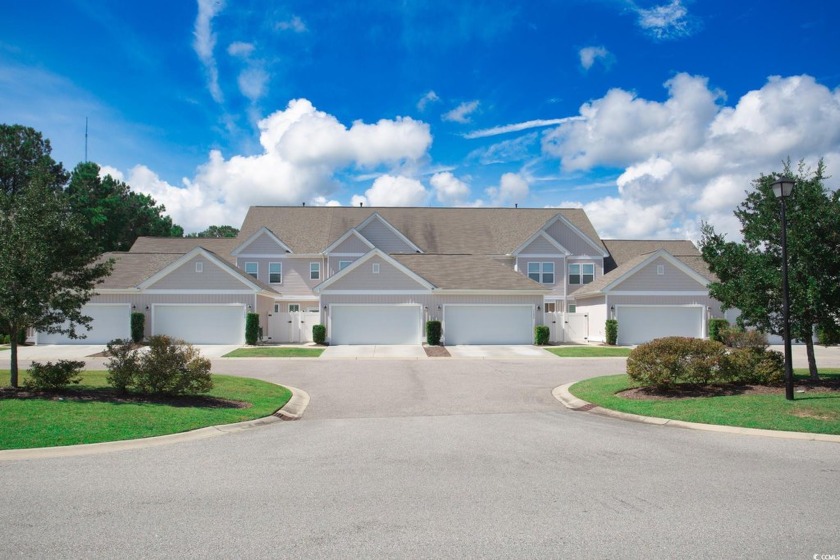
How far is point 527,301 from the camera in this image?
35.8 m

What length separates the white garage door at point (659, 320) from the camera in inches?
1436

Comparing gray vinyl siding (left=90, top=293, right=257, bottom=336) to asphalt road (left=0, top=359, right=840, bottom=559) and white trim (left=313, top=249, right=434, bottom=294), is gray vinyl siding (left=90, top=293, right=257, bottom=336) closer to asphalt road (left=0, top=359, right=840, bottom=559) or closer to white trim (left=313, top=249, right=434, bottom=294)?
white trim (left=313, top=249, right=434, bottom=294)

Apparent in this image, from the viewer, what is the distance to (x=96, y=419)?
440 inches

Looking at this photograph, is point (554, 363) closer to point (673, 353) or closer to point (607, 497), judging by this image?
point (673, 353)

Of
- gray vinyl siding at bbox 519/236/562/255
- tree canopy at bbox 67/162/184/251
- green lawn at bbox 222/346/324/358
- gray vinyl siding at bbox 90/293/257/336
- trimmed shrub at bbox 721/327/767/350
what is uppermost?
tree canopy at bbox 67/162/184/251

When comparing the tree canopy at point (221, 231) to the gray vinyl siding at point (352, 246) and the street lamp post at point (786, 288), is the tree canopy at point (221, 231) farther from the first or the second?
the street lamp post at point (786, 288)

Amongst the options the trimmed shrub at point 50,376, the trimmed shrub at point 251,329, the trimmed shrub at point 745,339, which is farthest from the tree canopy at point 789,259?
the trimmed shrub at point 251,329

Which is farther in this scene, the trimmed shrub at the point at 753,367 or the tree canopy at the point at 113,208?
the tree canopy at the point at 113,208

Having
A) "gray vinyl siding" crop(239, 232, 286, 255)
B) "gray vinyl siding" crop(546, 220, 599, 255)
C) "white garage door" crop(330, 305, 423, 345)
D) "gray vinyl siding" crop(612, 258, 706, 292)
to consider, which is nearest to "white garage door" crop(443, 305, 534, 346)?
"white garage door" crop(330, 305, 423, 345)

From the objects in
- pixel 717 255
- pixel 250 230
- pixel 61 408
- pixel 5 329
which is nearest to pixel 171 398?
pixel 61 408

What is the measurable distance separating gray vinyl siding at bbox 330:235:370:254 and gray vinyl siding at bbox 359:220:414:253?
1202 mm

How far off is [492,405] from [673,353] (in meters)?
4.68

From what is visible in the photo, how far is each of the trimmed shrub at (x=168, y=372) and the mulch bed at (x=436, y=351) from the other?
52.2 ft

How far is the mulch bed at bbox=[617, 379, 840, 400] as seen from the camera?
1484 cm
